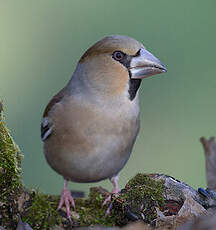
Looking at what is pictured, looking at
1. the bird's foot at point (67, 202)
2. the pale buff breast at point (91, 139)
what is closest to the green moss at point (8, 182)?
the bird's foot at point (67, 202)

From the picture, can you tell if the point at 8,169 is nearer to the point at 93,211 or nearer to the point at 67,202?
the point at 67,202

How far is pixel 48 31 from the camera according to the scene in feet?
29.9

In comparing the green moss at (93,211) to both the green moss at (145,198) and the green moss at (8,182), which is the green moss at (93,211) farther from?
the green moss at (8,182)

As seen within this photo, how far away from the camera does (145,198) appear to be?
119 inches

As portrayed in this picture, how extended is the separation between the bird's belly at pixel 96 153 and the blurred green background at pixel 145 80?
3197 mm

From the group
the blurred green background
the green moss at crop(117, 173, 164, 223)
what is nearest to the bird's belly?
the green moss at crop(117, 173, 164, 223)

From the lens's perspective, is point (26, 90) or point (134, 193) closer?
point (134, 193)

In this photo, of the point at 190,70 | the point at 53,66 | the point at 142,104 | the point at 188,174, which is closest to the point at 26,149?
the point at 53,66

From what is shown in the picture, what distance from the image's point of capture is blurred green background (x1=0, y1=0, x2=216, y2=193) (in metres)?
7.93

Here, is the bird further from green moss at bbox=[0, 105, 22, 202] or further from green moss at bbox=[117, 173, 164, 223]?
green moss at bbox=[117, 173, 164, 223]

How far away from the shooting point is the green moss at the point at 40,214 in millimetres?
3367

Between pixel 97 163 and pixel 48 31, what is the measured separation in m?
5.44

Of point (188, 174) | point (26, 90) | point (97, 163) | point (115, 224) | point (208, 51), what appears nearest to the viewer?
point (115, 224)

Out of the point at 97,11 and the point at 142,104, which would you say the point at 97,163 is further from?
the point at 97,11
